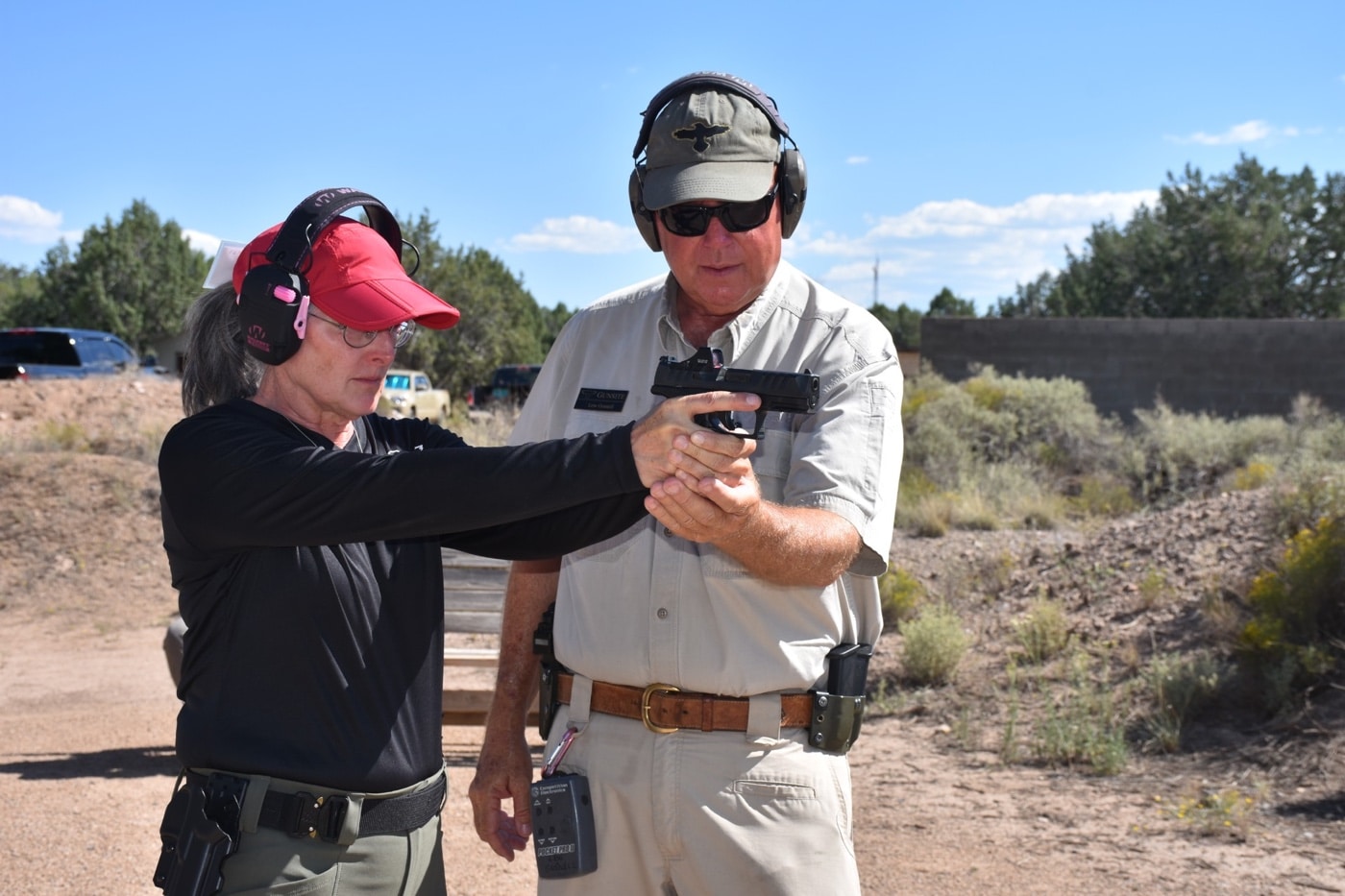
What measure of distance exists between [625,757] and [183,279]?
49954mm

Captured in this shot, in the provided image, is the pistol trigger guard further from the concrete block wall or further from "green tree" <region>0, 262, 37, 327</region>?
"green tree" <region>0, 262, 37, 327</region>

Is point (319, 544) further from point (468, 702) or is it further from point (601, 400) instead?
point (468, 702)

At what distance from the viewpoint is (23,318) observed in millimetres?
49469

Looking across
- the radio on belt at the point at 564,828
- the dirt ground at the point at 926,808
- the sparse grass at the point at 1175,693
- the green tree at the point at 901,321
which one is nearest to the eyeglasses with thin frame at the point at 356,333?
the radio on belt at the point at 564,828

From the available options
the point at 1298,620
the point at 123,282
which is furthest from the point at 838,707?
the point at 123,282

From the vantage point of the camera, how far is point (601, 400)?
3039 millimetres

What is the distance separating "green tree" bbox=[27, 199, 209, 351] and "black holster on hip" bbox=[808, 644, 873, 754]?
47172 mm

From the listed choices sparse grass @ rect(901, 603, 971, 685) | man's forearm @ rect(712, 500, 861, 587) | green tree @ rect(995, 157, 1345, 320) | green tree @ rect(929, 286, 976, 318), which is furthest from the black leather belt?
green tree @ rect(929, 286, 976, 318)

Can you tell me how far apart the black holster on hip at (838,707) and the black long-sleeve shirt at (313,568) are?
33.0 inches

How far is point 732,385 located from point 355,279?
75 cm

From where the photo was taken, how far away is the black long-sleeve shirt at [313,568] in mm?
2117

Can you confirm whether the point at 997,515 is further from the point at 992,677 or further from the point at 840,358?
the point at 840,358

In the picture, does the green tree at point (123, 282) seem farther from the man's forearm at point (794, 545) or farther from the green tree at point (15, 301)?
the man's forearm at point (794, 545)

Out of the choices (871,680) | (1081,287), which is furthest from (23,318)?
(871,680)
